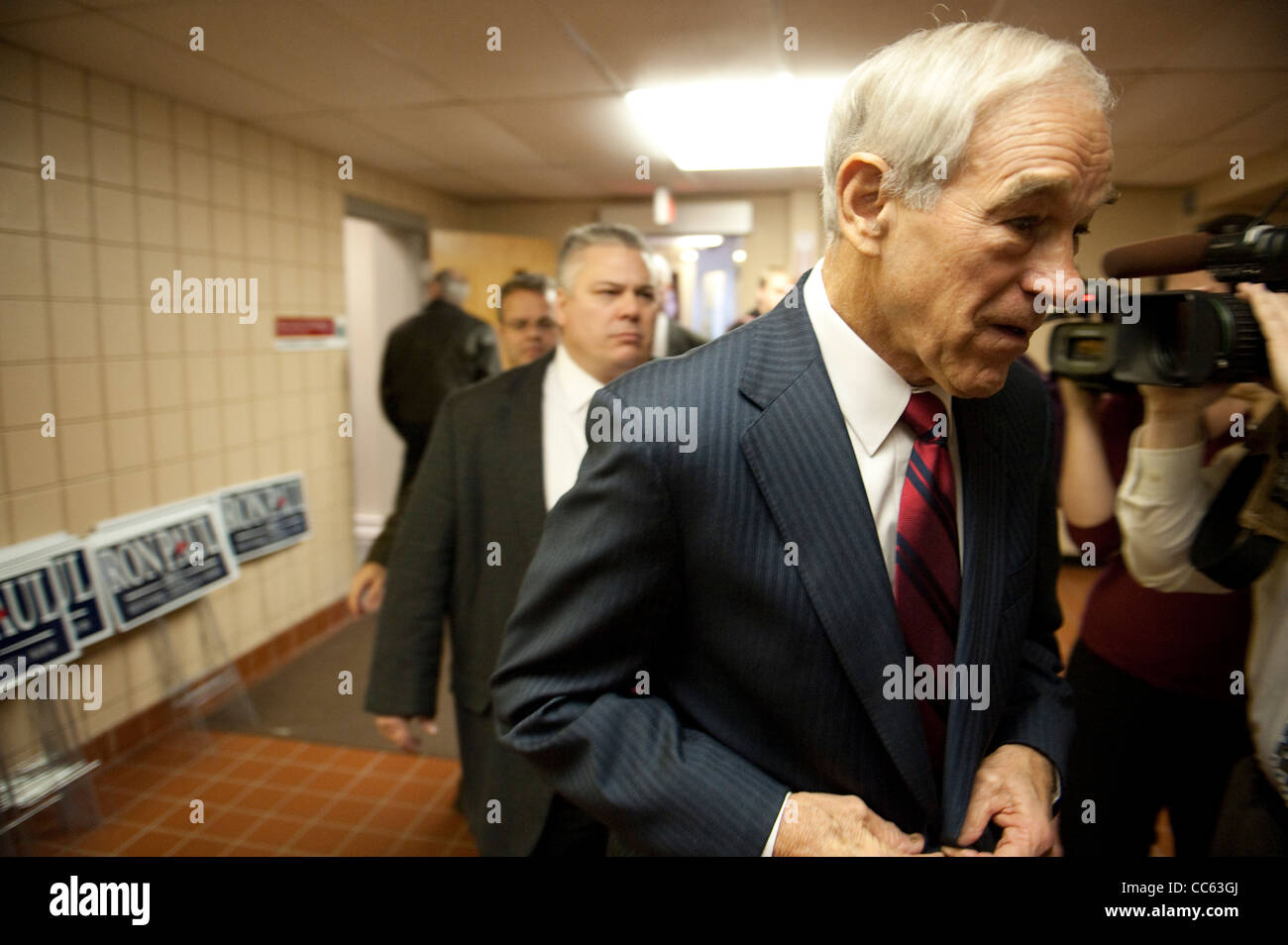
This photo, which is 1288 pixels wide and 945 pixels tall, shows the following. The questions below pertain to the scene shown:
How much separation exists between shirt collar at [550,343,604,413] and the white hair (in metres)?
0.75

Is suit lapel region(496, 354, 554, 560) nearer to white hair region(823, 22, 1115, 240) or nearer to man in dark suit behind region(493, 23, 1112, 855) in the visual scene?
man in dark suit behind region(493, 23, 1112, 855)

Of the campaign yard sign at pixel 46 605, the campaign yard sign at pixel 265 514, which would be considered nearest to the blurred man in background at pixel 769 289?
the campaign yard sign at pixel 46 605

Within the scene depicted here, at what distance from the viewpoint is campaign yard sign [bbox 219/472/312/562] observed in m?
2.64

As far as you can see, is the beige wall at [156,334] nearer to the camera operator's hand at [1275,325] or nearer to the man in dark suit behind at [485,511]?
the man in dark suit behind at [485,511]

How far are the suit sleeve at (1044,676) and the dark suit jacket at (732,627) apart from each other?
94mm

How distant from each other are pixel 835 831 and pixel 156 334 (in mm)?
2332

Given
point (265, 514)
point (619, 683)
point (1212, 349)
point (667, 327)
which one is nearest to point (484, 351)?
point (265, 514)

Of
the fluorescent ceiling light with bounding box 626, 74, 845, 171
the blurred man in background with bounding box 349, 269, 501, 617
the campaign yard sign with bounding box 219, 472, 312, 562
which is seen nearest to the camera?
the fluorescent ceiling light with bounding box 626, 74, 845, 171

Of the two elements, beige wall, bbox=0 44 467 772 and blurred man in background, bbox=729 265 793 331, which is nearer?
blurred man in background, bbox=729 265 793 331

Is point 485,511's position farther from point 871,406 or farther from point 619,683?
point 871,406

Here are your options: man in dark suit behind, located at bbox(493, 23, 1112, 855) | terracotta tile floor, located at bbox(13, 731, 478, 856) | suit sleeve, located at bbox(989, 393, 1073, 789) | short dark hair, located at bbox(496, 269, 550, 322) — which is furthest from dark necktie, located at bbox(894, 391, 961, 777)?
short dark hair, located at bbox(496, 269, 550, 322)

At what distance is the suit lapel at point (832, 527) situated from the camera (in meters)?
0.68
